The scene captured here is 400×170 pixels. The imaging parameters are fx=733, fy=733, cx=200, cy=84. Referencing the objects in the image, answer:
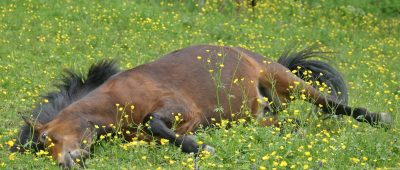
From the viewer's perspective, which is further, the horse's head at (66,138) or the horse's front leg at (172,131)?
the horse's front leg at (172,131)

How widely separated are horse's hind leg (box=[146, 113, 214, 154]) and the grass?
0.35 feet

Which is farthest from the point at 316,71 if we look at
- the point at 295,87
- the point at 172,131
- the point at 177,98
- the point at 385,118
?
the point at 172,131

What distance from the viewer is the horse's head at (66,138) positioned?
672cm

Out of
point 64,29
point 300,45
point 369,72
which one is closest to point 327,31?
point 300,45

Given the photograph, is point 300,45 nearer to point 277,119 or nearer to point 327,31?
point 327,31

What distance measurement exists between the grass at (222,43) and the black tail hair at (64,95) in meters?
0.21

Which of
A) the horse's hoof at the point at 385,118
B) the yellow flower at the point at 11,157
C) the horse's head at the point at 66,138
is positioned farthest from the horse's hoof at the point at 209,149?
the horse's hoof at the point at 385,118

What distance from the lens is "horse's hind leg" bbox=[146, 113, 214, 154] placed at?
279 inches

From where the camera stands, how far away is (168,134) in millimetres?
7281

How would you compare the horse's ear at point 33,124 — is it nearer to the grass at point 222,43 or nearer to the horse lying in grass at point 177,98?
the horse lying in grass at point 177,98

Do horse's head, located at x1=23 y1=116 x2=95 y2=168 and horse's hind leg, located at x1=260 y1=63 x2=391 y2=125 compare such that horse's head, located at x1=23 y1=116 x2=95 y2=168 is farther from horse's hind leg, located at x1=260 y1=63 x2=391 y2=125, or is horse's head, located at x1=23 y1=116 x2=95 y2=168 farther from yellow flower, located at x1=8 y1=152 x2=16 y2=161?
horse's hind leg, located at x1=260 y1=63 x2=391 y2=125

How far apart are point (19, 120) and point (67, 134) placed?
2.35 meters

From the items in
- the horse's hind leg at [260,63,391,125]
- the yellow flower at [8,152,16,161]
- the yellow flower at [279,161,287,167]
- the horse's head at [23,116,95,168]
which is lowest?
the yellow flower at [8,152,16,161]

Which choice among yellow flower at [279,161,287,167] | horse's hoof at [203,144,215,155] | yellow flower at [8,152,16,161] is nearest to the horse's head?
yellow flower at [8,152,16,161]
